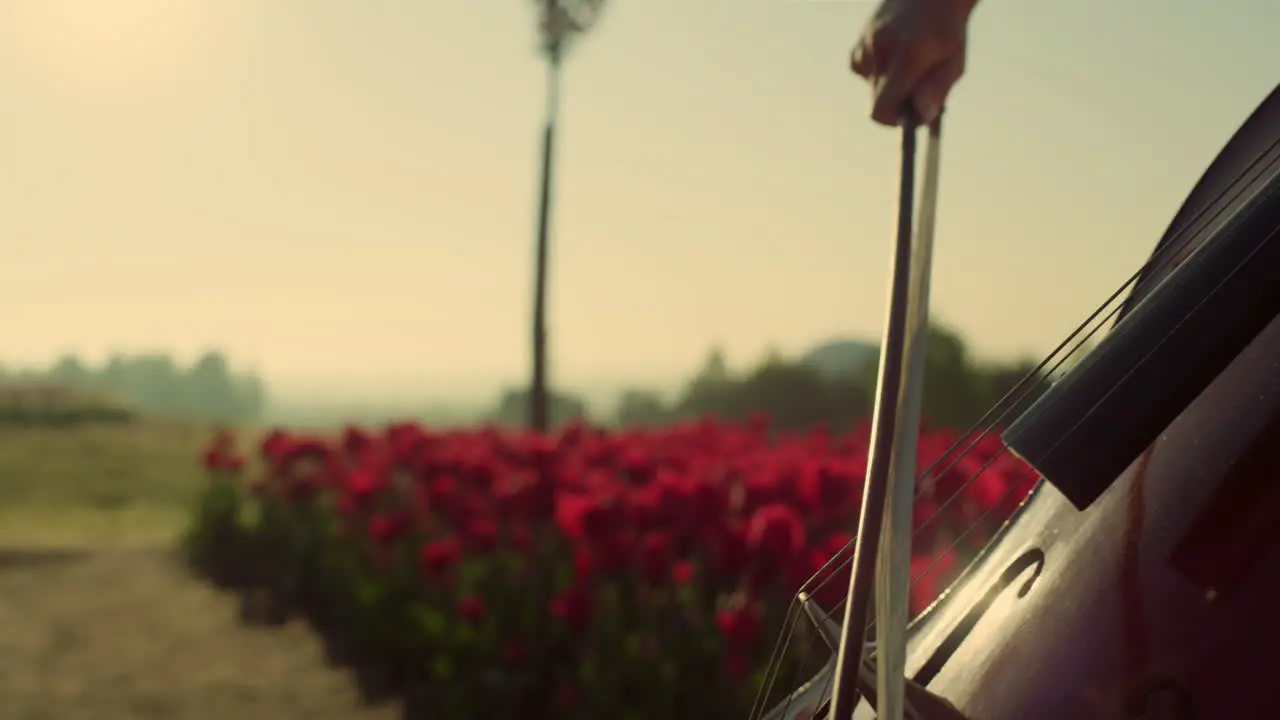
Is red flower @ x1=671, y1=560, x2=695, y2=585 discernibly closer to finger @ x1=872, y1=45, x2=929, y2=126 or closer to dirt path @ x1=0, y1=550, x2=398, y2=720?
dirt path @ x1=0, y1=550, x2=398, y2=720

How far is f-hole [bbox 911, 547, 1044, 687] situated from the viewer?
3.65 ft

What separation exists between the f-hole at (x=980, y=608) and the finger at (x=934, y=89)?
1.53 feet

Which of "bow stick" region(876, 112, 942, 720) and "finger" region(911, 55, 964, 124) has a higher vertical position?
"finger" region(911, 55, 964, 124)

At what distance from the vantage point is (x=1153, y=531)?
0.97m

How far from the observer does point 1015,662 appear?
Result: 101cm

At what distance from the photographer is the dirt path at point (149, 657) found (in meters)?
5.71

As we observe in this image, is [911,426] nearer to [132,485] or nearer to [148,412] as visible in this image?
[132,485]

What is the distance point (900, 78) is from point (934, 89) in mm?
24

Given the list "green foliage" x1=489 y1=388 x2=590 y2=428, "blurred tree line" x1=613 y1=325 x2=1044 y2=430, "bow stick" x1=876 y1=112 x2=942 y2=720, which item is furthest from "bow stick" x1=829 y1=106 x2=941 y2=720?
"green foliage" x1=489 y1=388 x2=590 y2=428

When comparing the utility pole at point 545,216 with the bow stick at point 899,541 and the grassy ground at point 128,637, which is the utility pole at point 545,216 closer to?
the grassy ground at point 128,637

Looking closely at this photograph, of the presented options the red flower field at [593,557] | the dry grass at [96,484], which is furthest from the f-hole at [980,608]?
the dry grass at [96,484]

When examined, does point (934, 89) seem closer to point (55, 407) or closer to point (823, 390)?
point (823, 390)

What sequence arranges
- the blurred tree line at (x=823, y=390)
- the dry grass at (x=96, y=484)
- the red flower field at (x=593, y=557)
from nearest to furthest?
the red flower field at (x=593, y=557) → the blurred tree line at (x=823, y=390) → the dry grass at (x=96, y=484)

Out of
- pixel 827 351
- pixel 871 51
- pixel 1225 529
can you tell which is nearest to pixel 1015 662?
pixel 1225 529
